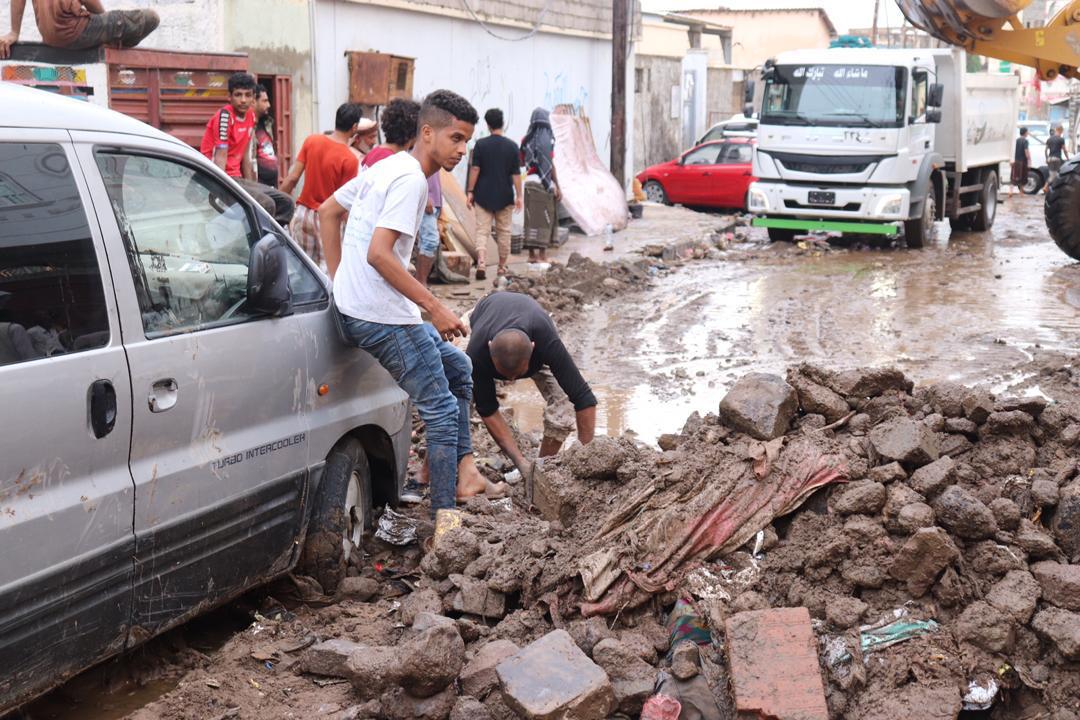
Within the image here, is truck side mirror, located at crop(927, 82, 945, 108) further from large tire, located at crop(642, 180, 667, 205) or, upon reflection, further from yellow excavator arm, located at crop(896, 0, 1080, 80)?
large tire, located at crop(642, 180, 667, 205)

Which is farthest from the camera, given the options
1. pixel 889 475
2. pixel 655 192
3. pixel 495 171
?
pixel 655 192

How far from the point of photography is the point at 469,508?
5410mm

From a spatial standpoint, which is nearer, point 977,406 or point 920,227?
point 977,406

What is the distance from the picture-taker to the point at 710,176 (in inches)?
885

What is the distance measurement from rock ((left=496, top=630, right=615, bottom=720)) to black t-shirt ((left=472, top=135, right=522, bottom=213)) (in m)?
10.2

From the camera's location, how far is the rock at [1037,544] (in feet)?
13.4

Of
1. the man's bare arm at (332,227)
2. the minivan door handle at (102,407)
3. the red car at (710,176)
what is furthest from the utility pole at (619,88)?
the minivan door handle at (102,407)

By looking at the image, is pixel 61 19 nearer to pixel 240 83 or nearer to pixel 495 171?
pixel 240 83

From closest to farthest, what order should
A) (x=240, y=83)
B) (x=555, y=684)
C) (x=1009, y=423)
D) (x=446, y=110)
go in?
(x=555, y=684), (x=1009, y=423), (x=446, y=110), (x=240, y=83)

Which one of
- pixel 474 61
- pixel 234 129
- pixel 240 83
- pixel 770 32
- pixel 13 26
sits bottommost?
pixel 234 129

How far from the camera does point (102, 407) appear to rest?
3.44 meters

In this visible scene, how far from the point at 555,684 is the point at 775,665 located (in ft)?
2.19

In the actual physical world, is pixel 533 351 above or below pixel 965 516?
above

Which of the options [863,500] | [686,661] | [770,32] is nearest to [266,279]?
[686,661]
